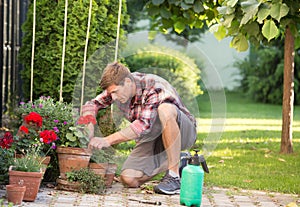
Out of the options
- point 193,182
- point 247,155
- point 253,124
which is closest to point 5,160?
point 193,182

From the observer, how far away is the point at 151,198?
408cm

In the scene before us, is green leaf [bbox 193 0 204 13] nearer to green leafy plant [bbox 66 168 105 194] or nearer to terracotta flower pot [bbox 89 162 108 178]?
terracotta flower pot [bbox 89 162 108 178]

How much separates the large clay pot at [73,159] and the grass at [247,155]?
2.75ft

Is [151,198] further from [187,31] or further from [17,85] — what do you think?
[187,31]

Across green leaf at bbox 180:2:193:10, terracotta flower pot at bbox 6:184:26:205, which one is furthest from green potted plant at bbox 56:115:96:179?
green leaf at bbox 180:2:193:10

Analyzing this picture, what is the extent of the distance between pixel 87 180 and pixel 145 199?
39cm

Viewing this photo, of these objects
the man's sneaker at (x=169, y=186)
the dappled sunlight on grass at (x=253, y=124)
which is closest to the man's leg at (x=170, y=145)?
the man's sneaker at (x=169, y=186)

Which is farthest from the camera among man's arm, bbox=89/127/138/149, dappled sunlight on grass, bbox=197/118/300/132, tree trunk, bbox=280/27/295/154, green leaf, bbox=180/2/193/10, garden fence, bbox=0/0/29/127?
dappled sunlight on grass, bbox=197/118/300/132

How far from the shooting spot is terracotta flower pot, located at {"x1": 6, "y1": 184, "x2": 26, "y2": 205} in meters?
3.69

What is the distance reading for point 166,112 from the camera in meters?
4.27

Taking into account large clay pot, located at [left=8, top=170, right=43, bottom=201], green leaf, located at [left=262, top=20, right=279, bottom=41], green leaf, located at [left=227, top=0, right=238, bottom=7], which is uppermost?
green leaf, located at [left=227, top=0, right=238, bottom=7]

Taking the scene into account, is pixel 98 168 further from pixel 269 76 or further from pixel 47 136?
pixel 269 76

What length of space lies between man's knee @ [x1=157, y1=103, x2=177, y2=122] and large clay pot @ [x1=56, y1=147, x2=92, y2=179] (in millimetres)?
522

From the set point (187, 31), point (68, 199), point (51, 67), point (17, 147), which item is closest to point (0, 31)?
point (51, 67)
